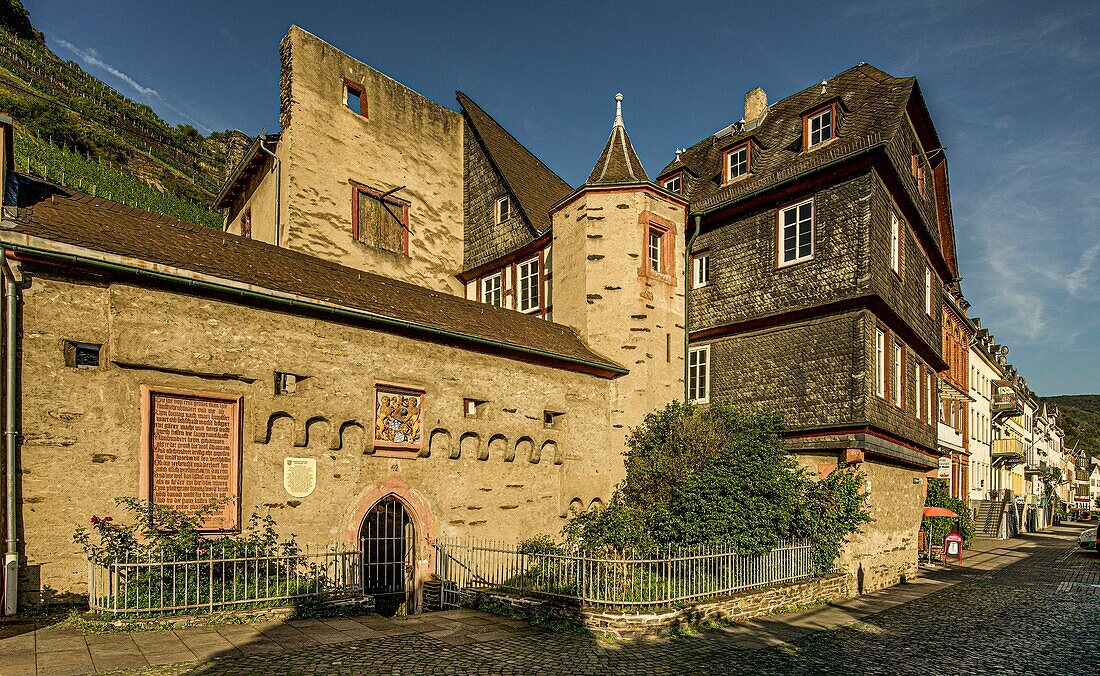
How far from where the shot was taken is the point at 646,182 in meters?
19.9

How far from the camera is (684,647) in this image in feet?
35.0

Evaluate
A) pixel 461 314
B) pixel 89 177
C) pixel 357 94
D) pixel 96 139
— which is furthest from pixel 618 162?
pixel 96 139

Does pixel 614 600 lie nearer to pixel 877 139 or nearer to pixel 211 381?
pixel 211 381

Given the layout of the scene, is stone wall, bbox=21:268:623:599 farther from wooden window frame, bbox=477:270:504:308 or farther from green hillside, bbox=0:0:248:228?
green hillside, bbox=0:0:248:228

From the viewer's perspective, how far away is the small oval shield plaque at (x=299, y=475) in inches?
498

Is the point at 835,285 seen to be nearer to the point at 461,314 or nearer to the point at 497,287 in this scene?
the point at 461,314

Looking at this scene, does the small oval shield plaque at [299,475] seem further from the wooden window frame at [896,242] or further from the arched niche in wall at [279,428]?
the wooden window frame at [896,242]

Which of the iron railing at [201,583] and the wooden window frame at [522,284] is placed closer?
the iron railing at [201,583]

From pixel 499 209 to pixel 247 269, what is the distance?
491 inches

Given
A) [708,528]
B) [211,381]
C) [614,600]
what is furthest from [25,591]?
[708,528]

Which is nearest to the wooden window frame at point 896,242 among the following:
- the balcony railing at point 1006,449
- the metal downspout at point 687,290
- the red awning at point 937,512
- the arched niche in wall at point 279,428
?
the metal downspout at point 687,290

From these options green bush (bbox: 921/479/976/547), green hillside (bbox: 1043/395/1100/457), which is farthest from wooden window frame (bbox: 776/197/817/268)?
green hillside (bbox: 1043/395/1100/457)

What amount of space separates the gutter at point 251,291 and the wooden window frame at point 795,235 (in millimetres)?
6323

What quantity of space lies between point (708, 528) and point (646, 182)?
9.58m
